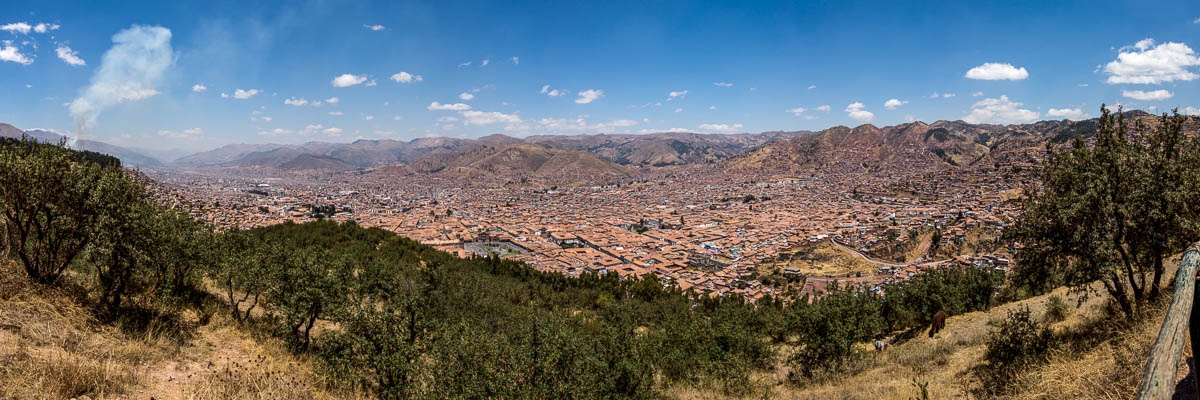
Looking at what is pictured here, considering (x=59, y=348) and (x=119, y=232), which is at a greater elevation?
(x=119, y=232)

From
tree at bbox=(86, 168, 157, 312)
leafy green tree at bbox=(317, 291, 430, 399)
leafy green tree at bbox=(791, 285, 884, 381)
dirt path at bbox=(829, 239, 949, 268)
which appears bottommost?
dirt path at bbox=(829, 239, 949, 268)

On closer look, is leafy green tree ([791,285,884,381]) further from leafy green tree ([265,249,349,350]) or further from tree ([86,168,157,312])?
tree ([86,168,157,312])

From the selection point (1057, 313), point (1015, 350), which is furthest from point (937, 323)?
point (1015, 350)

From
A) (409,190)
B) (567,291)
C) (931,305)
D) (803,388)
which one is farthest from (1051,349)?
(409,190)

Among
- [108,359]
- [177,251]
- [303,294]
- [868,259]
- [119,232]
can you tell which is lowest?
[868,259]

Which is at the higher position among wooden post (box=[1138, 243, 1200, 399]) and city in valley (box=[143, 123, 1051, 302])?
wooden post (box=[1138, 243, 1200, 399])

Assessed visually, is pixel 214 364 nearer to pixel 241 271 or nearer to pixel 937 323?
pixel 241 271

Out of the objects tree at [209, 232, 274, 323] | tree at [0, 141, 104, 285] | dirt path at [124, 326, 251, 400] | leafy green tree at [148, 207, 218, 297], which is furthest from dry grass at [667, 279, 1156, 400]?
tree at [0, 141, 104, 285]
